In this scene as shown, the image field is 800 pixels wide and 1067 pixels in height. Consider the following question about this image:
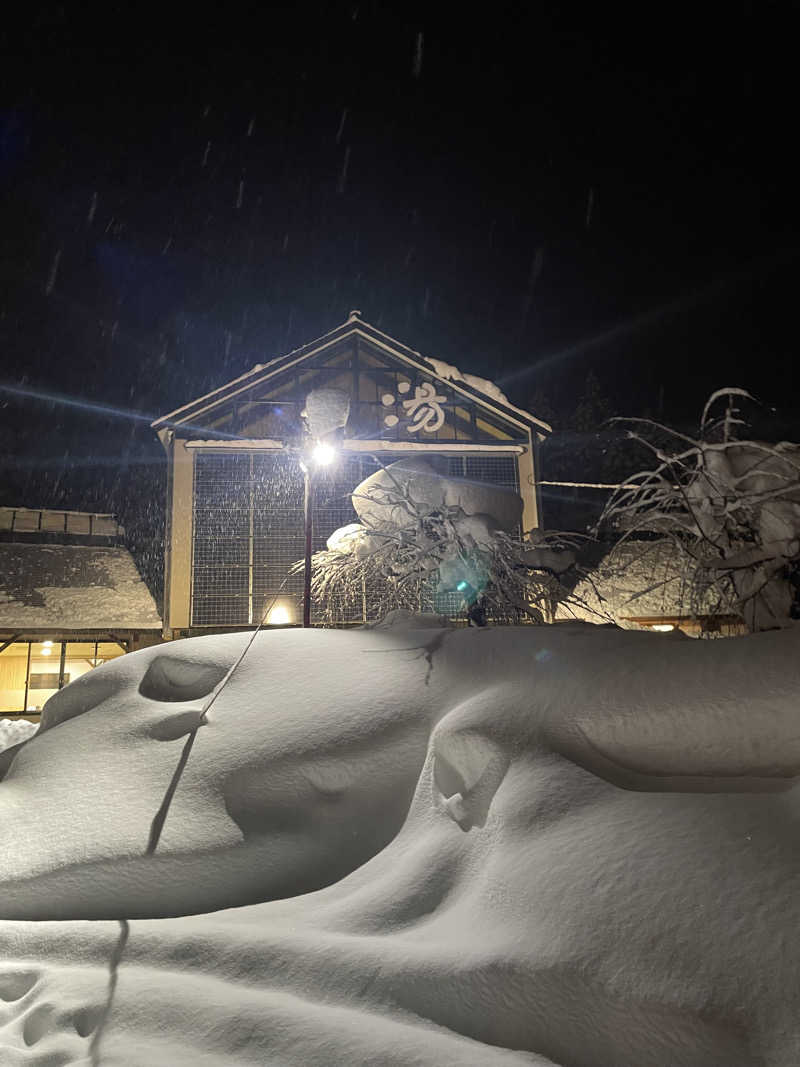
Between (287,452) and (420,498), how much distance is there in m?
6.51

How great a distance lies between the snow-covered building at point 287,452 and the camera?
14.8 meters

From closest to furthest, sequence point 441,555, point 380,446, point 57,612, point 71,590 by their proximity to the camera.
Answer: point 441,555
point 57,612
point 71,590
point 380,446

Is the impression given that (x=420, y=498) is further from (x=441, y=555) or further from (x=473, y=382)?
(x=473, y=382)

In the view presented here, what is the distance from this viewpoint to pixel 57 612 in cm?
1432

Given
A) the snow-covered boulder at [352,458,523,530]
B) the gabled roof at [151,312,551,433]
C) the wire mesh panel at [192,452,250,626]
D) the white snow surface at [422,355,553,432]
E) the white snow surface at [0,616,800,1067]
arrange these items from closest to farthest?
the white snow surface at [0,616,800,1067] < the snow-covered boulder at [352,458,523,530] < the wire mesh panel at [192,452,250,626] < the gabled roof at [151,312,551,433] < the white snow surface at [422,355,553,432]

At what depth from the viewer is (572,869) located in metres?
2.29

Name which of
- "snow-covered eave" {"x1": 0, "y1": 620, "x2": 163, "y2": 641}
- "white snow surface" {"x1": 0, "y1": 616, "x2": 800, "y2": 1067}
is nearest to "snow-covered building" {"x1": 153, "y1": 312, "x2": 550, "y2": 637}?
"snow-covered eave" {"x1": 0, "y1": 620, "x2": 163, "y2": 641}

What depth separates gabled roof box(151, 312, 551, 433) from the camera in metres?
15.3

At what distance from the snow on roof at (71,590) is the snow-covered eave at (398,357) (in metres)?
3.17

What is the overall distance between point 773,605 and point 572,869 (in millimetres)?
3005

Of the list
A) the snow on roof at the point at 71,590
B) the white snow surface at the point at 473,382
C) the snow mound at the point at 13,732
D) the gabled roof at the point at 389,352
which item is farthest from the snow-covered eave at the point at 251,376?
the snow mound at the point at 13,732

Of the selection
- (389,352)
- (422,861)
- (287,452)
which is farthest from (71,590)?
(422,861)

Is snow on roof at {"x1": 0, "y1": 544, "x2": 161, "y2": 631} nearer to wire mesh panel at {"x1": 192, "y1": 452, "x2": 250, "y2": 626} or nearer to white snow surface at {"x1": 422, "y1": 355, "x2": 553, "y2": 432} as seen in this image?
wire mesh panel at {"x1": 192, "y1": 452, "x2": 250, "y2": 626}

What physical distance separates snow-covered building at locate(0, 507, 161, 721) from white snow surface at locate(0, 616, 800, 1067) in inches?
433
